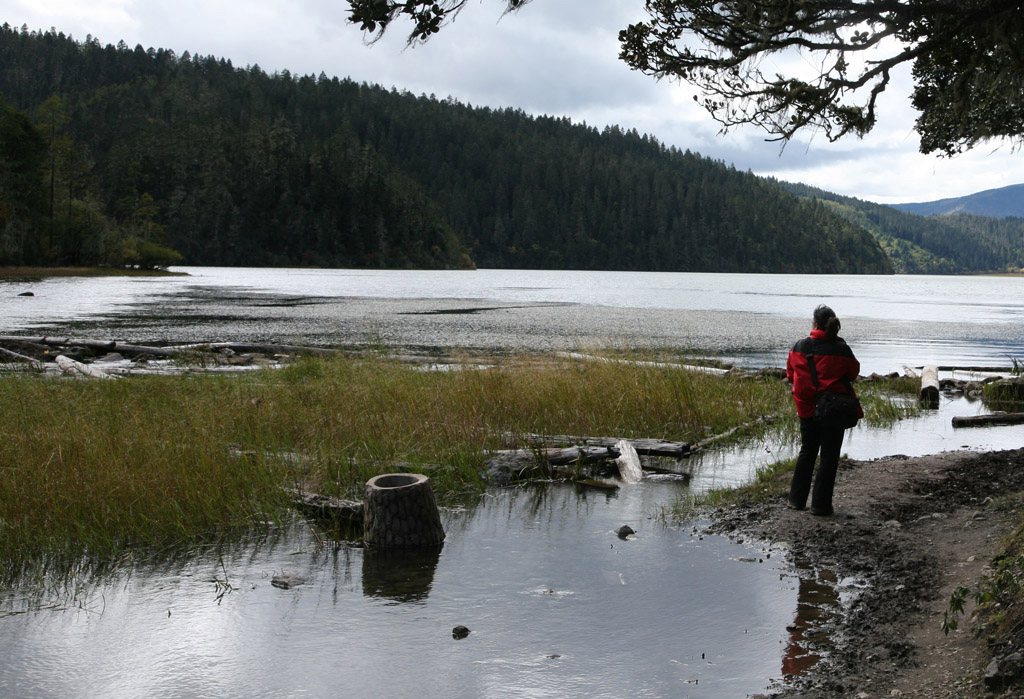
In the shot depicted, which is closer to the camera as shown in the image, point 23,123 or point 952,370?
point 952,370

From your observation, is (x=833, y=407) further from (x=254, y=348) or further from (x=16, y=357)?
(x=16, y=357)

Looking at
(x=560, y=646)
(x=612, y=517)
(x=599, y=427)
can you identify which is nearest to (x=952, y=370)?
(x=599, y=427)

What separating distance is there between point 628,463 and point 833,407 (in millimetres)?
3035

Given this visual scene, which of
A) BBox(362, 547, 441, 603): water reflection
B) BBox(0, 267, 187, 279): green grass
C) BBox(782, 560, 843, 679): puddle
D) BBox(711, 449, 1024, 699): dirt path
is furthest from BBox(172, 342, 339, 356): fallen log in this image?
BBox(0, 267, 187, 279): green grass

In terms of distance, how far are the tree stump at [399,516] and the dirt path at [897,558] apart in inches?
109

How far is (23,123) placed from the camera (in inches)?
3140

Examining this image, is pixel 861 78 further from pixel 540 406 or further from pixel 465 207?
pixel 465 207

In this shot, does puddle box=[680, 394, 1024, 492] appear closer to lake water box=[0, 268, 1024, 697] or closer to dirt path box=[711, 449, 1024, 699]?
lake water box=[0, 268, 1024, 697]

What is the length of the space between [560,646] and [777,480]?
5.03 meters

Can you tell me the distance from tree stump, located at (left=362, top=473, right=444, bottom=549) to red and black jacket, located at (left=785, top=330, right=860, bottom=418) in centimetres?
360

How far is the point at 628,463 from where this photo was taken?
1037 cm

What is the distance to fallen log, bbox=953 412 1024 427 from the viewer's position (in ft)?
Answer: 48.1

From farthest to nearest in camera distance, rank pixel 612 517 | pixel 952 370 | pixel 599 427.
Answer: pixel 952 370 < pixel 599 427 < pixel 612 517

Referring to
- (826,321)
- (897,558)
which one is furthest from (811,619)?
(826,321)
